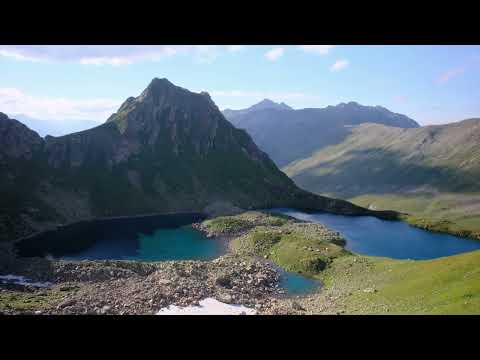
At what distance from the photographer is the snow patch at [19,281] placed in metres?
56.1

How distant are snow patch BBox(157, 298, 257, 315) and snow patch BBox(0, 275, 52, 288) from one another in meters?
22.3

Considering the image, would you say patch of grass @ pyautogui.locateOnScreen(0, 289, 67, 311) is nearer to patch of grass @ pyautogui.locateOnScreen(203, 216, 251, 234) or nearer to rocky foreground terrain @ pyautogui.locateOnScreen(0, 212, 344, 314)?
rocky foreground terrain @ pyautogui.locateOnScreen(0, 212, 344, 314)

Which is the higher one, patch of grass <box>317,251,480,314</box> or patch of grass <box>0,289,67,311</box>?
patch of grass <box>317,251,480,314</box>

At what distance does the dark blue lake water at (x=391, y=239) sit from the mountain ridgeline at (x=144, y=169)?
1361 centimetres

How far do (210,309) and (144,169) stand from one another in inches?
4393

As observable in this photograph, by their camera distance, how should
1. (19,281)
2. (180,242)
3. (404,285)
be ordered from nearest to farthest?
(404,285), (19,281), (180,242)

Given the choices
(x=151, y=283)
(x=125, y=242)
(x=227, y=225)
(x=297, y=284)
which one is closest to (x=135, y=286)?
(x=151, y=283)

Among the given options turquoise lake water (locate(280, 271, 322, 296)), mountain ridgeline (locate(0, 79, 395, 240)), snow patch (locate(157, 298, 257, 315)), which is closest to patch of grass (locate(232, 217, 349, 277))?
turquoise lake water (locate(280, 271, 322, 296))

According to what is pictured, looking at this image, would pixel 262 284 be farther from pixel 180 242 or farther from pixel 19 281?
pixel 180 242

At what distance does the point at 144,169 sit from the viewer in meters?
150

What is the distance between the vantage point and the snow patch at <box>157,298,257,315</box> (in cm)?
4447

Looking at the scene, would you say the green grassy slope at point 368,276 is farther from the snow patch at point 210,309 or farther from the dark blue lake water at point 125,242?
the dark blue lake water at point 125,242

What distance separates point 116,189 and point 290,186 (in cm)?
6840
